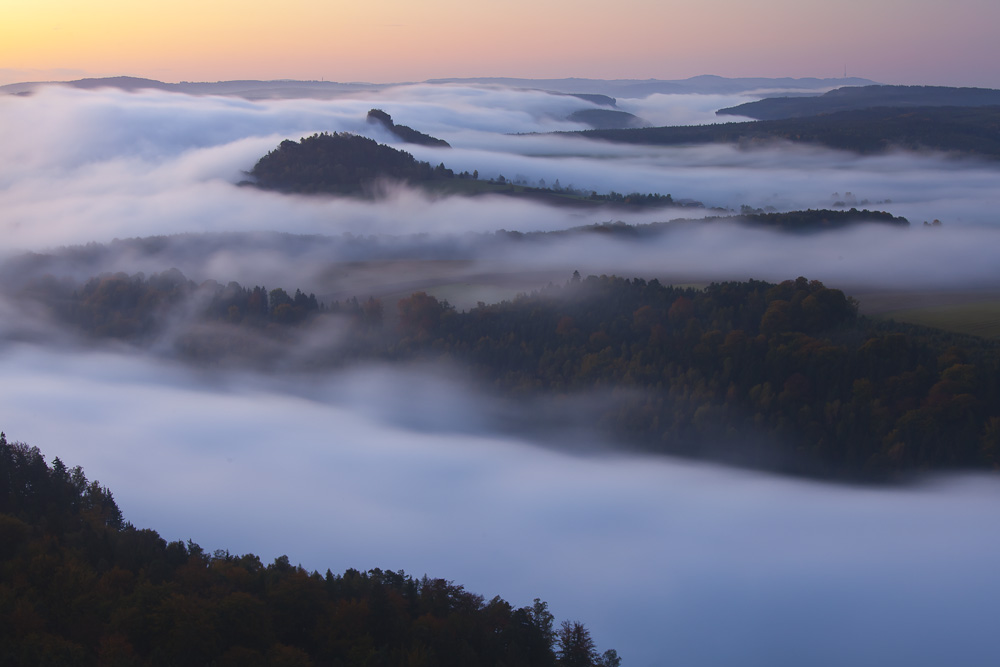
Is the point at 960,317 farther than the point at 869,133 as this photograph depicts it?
No

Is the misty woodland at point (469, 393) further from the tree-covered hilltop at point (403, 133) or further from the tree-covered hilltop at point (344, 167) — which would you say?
the tree-covered hilltop at point (403, 133)

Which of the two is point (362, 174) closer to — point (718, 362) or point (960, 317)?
point (960, 317)

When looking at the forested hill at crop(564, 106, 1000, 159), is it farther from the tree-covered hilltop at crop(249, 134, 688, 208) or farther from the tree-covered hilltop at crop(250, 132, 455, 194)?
the tree-covered hilltop at crop(250, 132, 455, 194)

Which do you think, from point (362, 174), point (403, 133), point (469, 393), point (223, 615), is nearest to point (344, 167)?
point (362, 174)

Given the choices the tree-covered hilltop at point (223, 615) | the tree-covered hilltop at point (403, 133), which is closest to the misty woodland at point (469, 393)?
the tree-covered hilltop at point (223, 615)

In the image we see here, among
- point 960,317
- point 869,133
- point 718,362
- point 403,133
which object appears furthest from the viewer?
point 403,133
